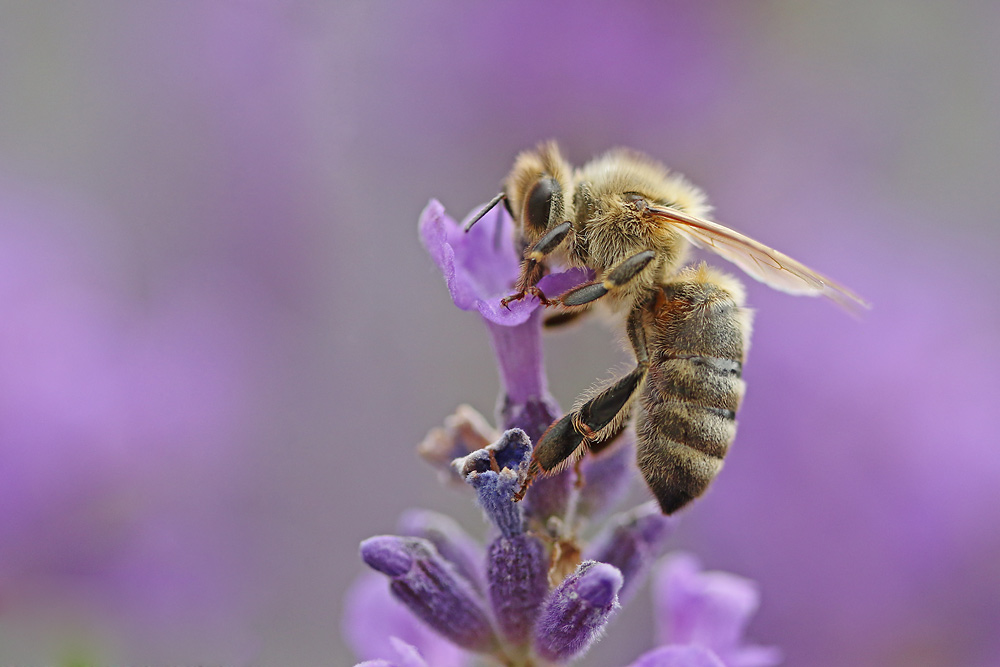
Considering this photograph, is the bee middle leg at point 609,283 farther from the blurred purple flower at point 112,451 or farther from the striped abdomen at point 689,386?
the blurred purple flower at point 112,451

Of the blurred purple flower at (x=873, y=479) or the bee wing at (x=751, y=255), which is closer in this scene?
the bee wing at (x=751, y=255)

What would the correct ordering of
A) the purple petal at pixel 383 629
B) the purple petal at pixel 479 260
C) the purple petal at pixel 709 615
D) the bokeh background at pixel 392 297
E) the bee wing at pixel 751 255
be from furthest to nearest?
1. the bokeh background at pixel 392 297
2. the purple petal at pixel 383 629
3. the purple petal at pixel 709 615
4. the bee wing at pixel 751 255
5. the purple petal at pixel 479 260

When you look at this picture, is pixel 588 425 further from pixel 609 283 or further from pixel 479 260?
pixel 479 260

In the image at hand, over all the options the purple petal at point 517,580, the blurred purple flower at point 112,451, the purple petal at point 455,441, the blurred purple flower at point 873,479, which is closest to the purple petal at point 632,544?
the purple petal at point 517,580

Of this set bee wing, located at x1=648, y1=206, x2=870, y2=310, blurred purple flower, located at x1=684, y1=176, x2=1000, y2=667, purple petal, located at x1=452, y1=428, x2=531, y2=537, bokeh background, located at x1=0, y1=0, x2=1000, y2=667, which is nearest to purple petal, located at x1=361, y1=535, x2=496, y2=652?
purple petal, located at x1=452, y1=428, x2=531, y2=537

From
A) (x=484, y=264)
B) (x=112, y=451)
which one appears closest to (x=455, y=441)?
Answer: (x=484, y=264)

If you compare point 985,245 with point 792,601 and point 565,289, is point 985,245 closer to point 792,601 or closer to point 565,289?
point 792,601

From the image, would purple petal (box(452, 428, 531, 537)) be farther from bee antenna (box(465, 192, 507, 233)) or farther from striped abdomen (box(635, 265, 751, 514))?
bee antenna (box(465, 192, 507, 233))
